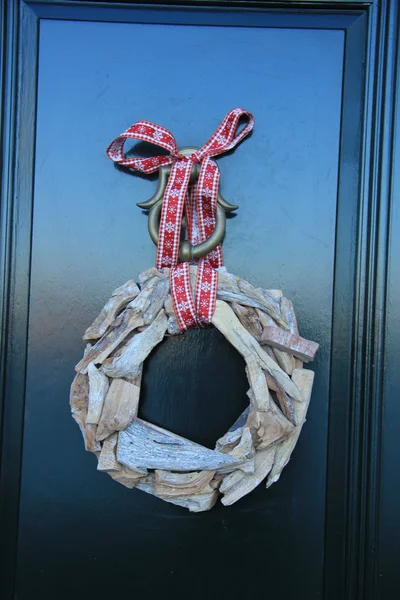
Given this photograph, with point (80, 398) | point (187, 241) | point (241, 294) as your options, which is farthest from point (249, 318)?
point (80, 398)

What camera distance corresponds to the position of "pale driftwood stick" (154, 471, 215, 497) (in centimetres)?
75

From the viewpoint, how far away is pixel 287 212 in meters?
0.86

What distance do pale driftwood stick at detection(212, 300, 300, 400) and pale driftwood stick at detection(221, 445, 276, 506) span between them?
0.10m

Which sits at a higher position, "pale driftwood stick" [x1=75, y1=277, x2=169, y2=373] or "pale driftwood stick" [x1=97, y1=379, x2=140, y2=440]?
"pale driftwood stick" [x1=75, y1=277, x2=169, y2=373]

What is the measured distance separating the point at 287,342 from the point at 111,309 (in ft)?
0.80

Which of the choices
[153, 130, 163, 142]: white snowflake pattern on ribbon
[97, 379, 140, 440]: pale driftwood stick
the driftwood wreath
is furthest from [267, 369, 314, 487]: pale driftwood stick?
[153, 130, 163, 142]: white snowflake pattern on ribbon

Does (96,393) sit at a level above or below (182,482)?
above

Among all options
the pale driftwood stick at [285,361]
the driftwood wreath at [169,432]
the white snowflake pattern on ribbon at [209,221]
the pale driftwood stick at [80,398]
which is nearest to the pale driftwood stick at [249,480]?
the driftwood wreath at [169,432]

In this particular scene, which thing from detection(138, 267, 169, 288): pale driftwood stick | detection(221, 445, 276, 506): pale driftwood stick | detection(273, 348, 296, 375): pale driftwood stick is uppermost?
detection(138, 267, 169, 288): pale driftwood stick

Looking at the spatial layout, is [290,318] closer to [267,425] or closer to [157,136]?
[267,425]

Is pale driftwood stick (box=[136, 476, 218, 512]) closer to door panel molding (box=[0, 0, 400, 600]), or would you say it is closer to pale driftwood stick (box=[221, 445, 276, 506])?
pale driftwood stick (box=[221, 445, 276, 506])

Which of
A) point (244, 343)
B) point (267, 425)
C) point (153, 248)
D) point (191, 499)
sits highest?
point (153, 248)

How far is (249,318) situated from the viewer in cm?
78

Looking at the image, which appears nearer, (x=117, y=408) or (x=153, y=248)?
(x=117, y=408)
